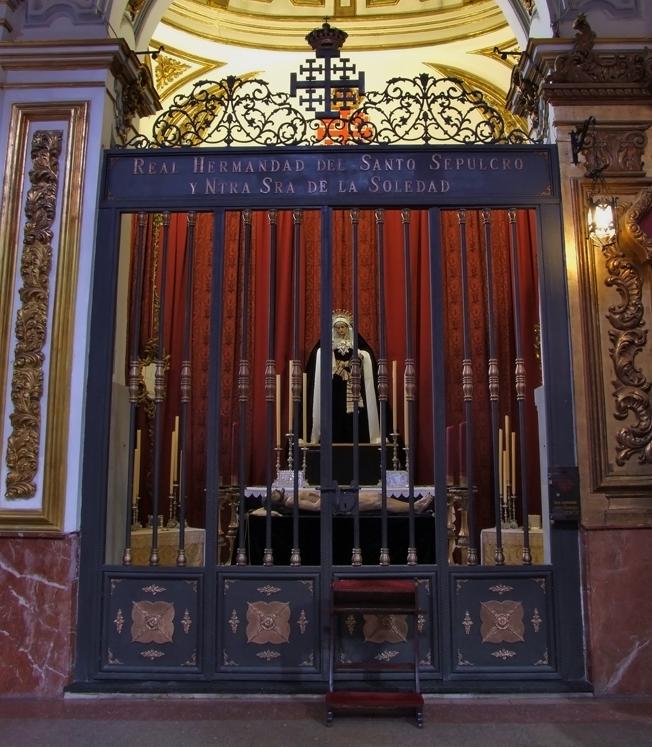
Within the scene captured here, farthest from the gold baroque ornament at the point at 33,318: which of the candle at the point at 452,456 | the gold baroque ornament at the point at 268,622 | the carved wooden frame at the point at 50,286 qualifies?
the candle at the point at 452,456

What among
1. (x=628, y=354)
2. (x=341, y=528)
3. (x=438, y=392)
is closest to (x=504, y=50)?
(x=628, y=354)

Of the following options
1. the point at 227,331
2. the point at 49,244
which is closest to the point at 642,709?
the point at 49,244

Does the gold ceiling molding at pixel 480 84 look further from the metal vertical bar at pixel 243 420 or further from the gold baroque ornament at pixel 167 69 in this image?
the metal vertical bar at pixel 243 420

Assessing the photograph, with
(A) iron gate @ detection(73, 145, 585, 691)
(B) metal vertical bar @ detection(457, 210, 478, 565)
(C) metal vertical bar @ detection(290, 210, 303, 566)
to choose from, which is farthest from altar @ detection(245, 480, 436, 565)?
(B) metal vertical bar @ detection(457, 210, 478, 565)

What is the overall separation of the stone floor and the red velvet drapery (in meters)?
3.11

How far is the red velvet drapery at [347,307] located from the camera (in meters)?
7.49

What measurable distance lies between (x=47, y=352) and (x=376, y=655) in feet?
8.66

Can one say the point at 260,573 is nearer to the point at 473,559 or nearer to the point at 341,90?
the point at 473,559

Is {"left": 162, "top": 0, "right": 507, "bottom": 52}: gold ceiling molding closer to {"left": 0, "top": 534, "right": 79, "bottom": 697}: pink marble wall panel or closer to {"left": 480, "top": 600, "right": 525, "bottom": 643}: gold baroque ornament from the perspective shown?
{"left": 0, "top": 534, "right": 79, "bottom": 697}: pink marble wall panel

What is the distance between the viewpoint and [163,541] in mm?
5762

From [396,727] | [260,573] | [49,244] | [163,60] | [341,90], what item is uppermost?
Result: [163,60]

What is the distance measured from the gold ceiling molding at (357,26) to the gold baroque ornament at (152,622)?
5.55 m

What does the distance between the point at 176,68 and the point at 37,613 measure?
5.57 meters

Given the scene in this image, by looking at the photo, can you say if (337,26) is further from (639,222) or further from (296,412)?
(296,412)
